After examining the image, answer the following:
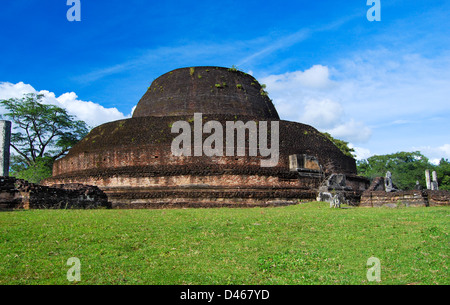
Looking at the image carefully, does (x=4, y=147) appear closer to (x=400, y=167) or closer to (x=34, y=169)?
(x=34, y=169)

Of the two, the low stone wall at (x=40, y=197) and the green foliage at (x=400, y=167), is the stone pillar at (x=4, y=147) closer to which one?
the low stone wall at (x=40, y=197)

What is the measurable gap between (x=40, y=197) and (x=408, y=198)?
544 inches

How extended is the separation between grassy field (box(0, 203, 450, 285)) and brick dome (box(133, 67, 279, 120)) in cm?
1200

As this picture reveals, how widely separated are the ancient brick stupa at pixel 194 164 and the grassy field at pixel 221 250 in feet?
22.1

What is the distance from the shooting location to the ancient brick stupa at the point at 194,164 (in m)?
15.7

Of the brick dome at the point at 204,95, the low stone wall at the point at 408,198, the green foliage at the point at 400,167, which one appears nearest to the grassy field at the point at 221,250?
the low stone wall at the point at 408,198

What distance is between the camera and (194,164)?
1623cm

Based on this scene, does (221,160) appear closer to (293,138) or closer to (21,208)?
(293,138)

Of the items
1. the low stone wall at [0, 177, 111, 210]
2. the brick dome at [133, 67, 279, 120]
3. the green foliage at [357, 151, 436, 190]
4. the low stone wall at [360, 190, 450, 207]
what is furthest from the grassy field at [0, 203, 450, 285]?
the green foliage at [357, 151, 436, 190]

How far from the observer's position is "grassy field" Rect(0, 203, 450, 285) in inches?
195

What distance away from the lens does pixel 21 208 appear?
38.7ft

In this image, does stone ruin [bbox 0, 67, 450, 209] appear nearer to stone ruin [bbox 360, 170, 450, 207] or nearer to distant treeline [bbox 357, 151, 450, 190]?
stone ruin [bbox 360, 170, 450, 207]
